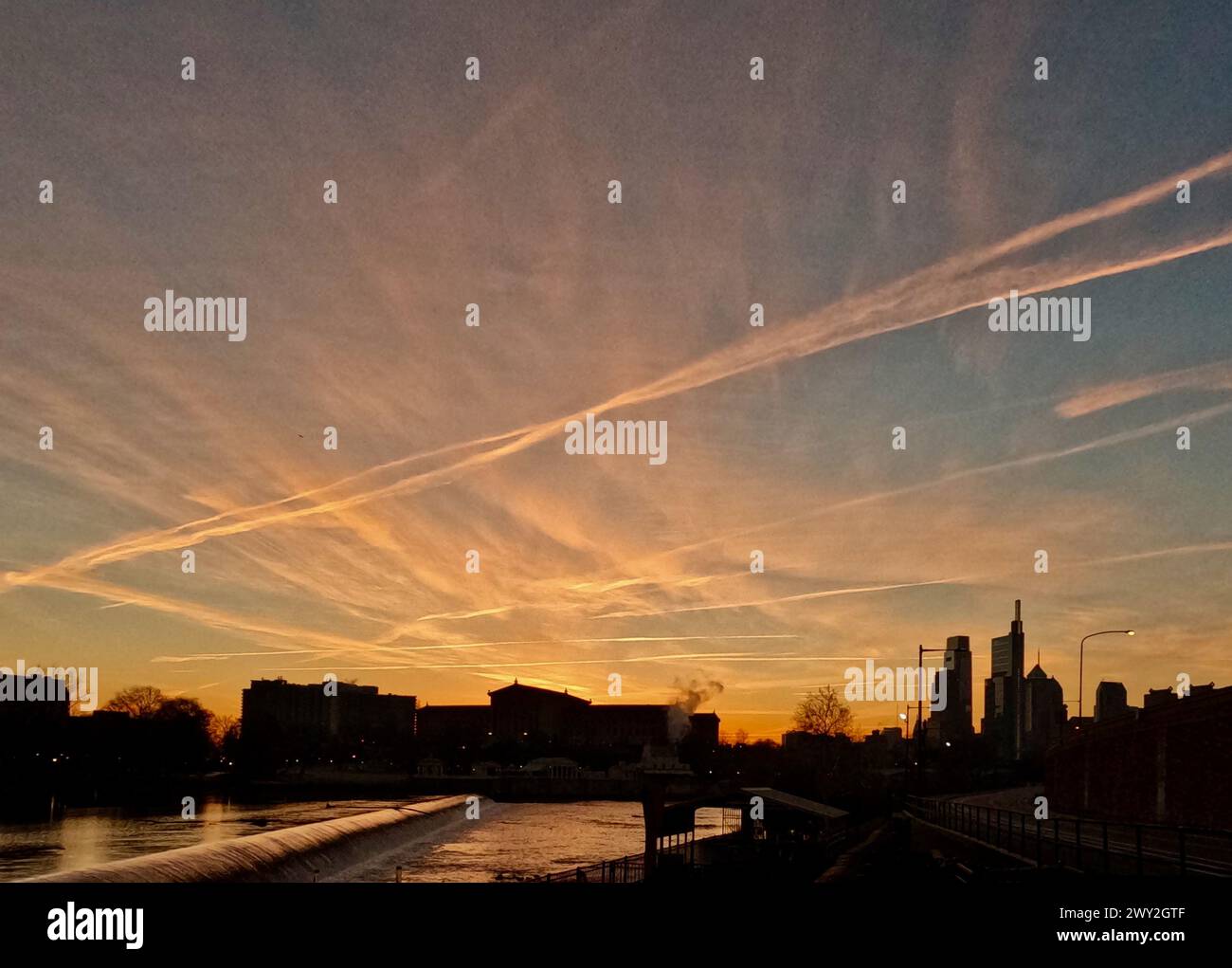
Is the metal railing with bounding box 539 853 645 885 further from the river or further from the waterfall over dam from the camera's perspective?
the river

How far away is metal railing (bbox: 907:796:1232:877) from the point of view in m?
24.9

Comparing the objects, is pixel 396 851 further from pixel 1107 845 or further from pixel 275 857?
pixel 1107 845

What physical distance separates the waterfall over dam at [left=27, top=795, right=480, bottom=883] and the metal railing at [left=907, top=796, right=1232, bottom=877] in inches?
1086

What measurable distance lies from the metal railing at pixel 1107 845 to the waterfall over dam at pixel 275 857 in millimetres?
27592

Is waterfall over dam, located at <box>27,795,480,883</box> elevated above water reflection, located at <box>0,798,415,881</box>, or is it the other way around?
waterfall over dam, located at <box>27,795,480,883</box>

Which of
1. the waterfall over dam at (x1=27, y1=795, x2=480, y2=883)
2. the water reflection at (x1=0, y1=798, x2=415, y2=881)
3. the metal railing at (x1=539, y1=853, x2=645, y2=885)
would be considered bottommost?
the water reflection at (x1=0, y1=798, x2=415, y2=881)

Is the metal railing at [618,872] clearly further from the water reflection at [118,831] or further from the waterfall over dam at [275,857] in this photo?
the water reflection at [118,831]

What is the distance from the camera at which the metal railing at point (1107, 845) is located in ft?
81.6

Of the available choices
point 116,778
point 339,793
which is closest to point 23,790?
point 116,778

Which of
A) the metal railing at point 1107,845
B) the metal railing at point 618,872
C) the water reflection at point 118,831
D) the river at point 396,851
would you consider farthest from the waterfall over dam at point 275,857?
the metal railing at point 1107,845

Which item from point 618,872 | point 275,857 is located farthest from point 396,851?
point 618,872

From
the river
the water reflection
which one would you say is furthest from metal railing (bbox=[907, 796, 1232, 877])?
the water reflection

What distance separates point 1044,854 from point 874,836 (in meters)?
22.4
